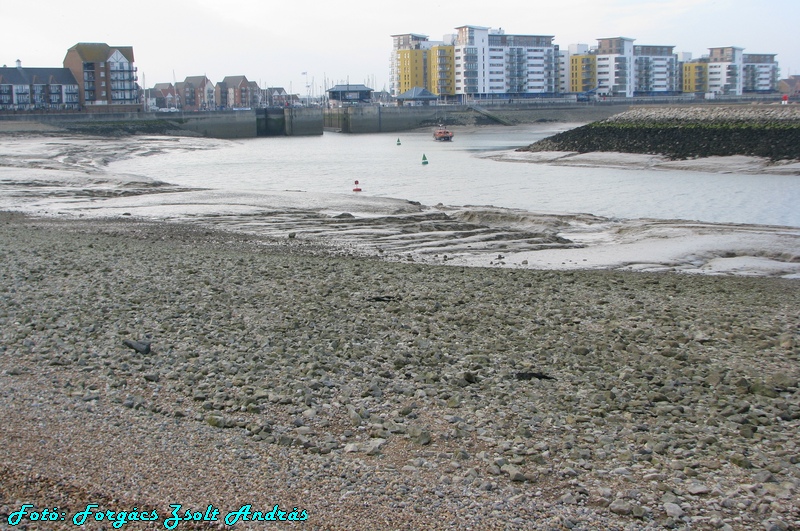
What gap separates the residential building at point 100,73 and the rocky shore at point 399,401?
102 meters

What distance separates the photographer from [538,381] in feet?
25.2

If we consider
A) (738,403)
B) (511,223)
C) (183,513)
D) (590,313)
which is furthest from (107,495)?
(511,223)

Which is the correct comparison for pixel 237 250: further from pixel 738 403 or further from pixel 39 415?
pixel 738 403

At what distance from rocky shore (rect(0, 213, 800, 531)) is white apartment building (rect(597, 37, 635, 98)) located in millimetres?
162703

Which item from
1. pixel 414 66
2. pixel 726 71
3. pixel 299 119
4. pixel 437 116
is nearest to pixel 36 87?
pixel 299 119

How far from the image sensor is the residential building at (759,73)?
188250 mm

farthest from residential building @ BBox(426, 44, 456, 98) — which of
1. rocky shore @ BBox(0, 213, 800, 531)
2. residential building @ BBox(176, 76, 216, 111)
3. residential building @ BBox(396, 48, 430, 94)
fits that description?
rocky shore @ BBox(0, 213, 800, 531)

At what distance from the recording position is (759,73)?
192250mm

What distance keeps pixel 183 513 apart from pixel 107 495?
55 centimetres

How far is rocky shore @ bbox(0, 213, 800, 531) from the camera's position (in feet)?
17.1

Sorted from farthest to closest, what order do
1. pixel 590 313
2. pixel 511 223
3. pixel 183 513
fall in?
pixel 511 223 < pixel 590 313 < pixel 183 513

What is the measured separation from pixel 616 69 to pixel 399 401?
16926cm

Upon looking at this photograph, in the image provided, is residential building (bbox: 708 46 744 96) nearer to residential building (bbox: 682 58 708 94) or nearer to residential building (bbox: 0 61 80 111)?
residential building (bbox: 682 58 708 94)

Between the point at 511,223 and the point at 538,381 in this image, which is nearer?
the point at 538,381
